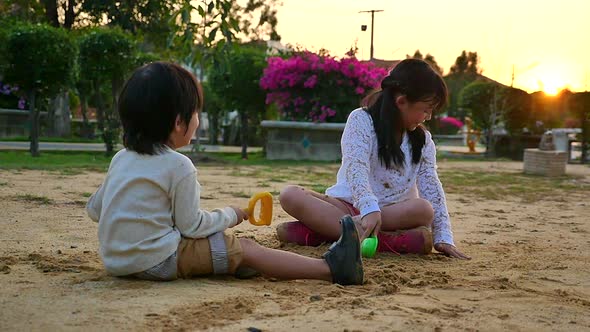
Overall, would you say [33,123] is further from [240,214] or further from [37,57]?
[240,214]

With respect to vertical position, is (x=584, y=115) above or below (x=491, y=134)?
above

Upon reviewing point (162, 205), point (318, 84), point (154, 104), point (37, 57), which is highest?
point (37, 57)

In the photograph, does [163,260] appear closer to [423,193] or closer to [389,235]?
[389,235]

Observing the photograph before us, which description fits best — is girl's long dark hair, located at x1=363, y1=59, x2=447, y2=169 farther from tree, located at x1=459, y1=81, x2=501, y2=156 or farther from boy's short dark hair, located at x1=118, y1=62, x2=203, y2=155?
tree, located at x1=459, y1=81, x2=501, y2=156

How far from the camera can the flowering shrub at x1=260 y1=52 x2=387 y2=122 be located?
13.8m

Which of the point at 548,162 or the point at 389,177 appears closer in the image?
the point at 389,177

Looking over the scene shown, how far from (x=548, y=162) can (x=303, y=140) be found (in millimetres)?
4248

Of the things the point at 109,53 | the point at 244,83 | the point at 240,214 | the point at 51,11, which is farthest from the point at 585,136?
the point at 51,11

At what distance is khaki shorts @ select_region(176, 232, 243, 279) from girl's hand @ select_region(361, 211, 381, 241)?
0.77 metres

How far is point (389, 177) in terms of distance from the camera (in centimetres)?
407

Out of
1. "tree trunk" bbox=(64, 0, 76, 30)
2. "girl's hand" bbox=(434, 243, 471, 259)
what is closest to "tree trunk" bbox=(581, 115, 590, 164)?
"girl's hand" bbox=(434, 243, 471, 259)

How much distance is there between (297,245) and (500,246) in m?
1.15

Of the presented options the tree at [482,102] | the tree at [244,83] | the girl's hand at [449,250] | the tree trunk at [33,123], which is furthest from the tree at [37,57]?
the girl's hand at [449,250]

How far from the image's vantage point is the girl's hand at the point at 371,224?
12.0 feet
